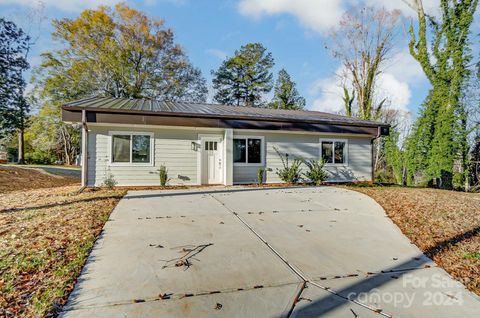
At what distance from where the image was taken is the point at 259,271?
10.2ft

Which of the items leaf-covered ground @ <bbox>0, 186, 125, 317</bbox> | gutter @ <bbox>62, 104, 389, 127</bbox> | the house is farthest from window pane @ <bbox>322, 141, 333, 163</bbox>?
leaf-covered ground @ <bbox>0, 186, 125, 317</bbox>

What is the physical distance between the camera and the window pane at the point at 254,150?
1155cm

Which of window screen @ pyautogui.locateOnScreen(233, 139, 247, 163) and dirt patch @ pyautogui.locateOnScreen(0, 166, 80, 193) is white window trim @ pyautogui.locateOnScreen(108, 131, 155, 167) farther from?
dirt patch @ pyautogui.locateOnScreen(0, 166, 80, 193)

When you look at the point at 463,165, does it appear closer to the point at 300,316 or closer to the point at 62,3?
the point at 300,316

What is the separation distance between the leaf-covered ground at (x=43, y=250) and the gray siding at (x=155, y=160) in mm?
3618

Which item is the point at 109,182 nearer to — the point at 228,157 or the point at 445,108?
the point at 228,157

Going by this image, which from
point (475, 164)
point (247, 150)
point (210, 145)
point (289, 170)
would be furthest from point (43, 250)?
point (475, 164)

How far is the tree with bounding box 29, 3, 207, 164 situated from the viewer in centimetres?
2109

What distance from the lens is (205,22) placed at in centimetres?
1347

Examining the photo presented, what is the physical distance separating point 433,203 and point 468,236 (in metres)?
2.73

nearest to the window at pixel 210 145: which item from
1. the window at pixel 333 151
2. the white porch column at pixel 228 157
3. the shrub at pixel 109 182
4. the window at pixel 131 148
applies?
the white porch column at pixel 228 157

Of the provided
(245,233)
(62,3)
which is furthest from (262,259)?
(62,3)

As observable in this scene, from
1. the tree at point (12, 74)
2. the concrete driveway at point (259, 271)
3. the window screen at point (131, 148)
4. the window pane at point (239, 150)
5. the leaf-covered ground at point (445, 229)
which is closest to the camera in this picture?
the concrete driveway at point (259, 271)

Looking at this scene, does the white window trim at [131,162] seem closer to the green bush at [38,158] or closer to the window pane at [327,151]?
the window pane at [327,151]
